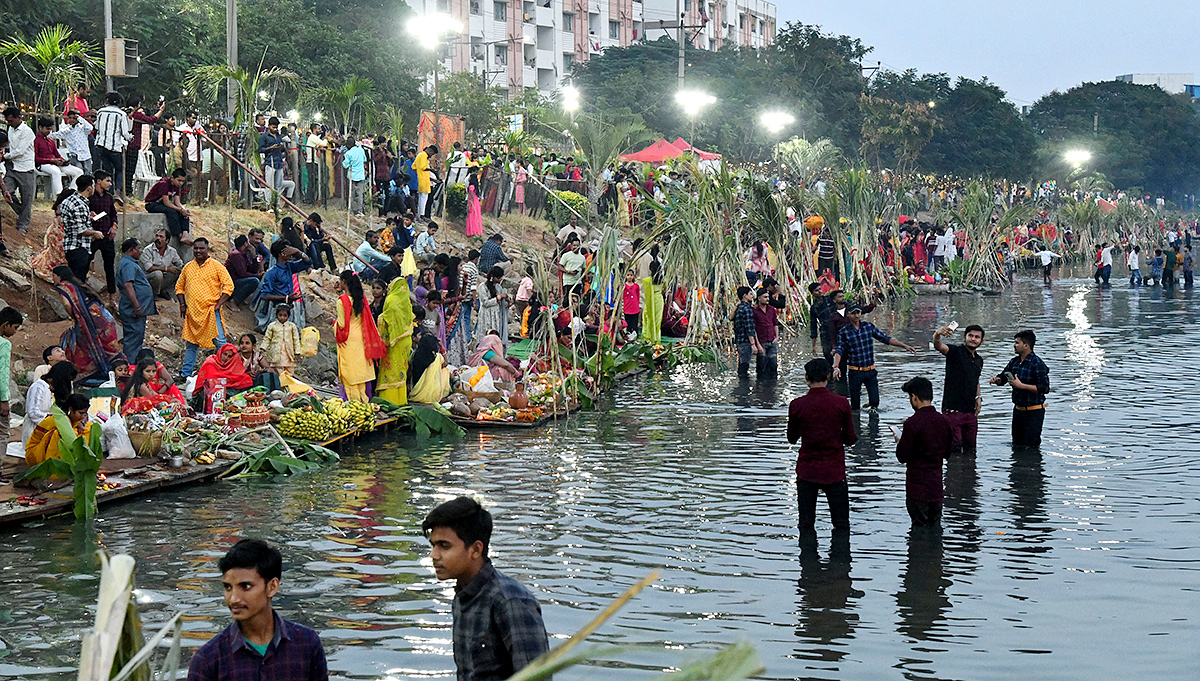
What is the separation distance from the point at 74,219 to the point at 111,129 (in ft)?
11.7

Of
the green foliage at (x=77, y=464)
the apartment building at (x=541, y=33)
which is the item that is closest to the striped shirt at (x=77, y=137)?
the green foliage at (x=77, y=464)

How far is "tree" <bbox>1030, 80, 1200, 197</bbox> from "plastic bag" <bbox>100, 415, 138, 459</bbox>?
9365cm

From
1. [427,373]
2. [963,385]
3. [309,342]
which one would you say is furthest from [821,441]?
[309,342]

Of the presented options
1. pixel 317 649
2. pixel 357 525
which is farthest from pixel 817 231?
pixel 317 649

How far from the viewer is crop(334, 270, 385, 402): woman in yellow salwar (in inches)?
575

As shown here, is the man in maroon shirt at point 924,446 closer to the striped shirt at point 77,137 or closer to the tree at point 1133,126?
the striped shirt at point 77,137

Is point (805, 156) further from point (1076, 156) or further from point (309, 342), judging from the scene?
point (309, 342)

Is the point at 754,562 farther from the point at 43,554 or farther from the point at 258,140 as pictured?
the point at 258,140

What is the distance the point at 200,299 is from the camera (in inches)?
599

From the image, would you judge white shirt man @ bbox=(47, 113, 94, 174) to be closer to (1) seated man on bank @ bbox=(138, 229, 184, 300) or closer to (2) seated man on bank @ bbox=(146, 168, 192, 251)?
(2) seated man on bank @ bbox=(146, 168, 192, 251)

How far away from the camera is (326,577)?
8.76 m

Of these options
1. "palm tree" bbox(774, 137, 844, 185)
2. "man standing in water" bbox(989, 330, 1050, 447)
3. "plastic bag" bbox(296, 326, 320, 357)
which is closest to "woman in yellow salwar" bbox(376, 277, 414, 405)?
"plastic bag" bbox(296, 326, 320, 357)

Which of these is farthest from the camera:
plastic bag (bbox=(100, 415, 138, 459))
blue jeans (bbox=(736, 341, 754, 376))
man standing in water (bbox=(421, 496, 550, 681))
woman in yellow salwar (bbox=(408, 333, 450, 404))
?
blue jeans (bbox=(736, 341, 754, 376))

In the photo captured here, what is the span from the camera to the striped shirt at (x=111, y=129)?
1843 cm
